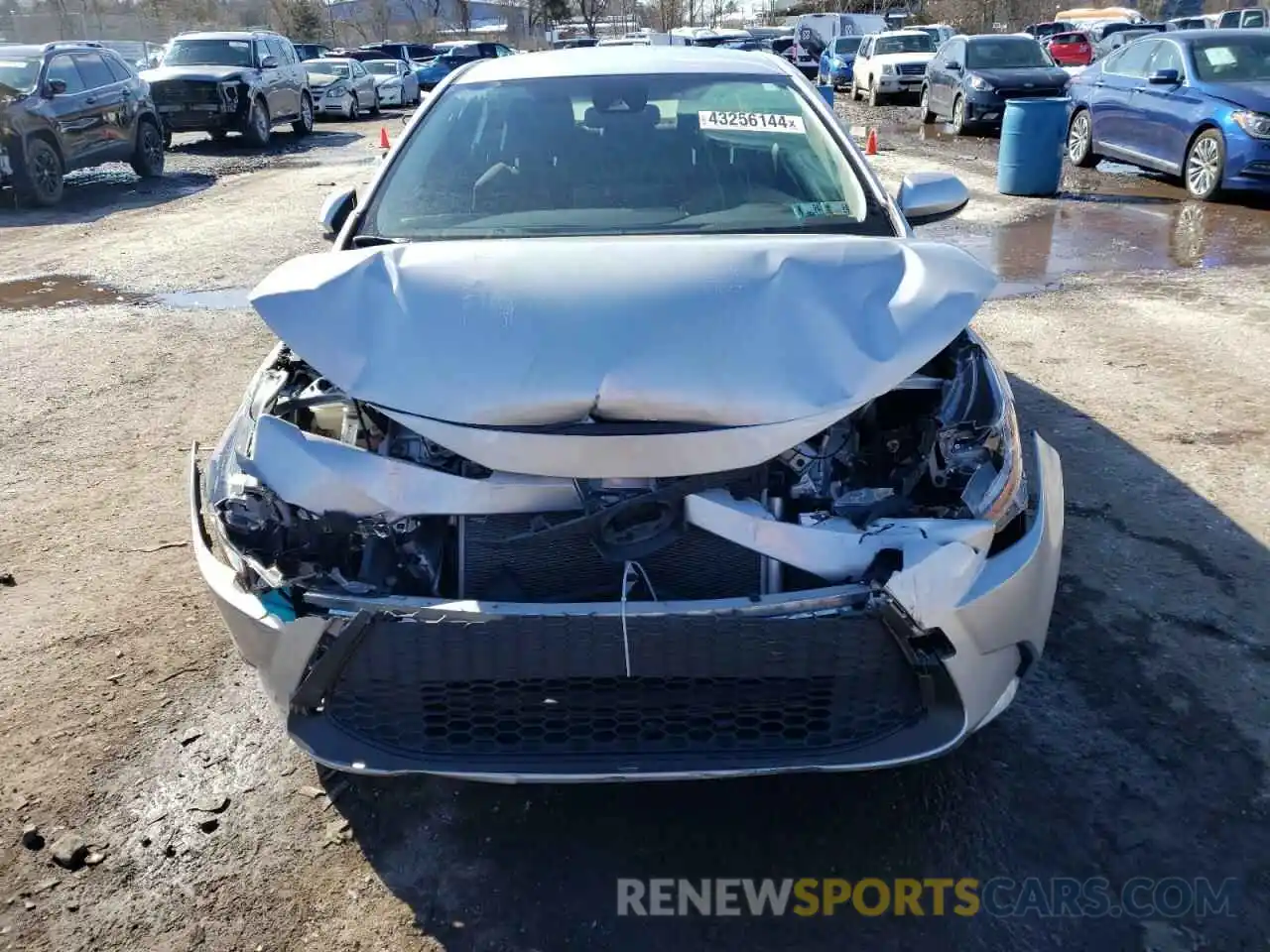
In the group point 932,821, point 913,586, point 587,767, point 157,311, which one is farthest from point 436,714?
point 157,311

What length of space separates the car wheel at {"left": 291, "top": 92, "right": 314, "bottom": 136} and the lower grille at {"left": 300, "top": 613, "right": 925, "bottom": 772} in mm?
20324

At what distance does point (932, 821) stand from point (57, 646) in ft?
9.18

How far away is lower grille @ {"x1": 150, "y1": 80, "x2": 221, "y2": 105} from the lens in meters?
16.9

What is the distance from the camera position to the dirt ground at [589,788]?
2312mm

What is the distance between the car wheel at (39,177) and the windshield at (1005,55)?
13.5 meters

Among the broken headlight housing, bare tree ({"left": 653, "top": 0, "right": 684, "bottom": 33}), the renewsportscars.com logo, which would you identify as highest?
bare tree ({"left": 653, "top": 0, "right": 684, "bottom": 33})

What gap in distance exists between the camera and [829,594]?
84.5 inches

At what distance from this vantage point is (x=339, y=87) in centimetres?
2412

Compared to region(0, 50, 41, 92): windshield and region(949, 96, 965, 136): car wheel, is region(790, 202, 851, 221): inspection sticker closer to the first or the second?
region(0, 50, 41, 92): windshield

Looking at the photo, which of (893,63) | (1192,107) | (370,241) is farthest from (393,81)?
(370,241)

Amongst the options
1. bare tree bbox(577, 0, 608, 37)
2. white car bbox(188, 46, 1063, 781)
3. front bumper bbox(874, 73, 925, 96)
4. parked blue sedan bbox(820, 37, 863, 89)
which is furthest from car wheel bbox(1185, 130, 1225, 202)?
bare tree bbox(577, 0, 608, 37)

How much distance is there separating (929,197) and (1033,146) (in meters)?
8.52

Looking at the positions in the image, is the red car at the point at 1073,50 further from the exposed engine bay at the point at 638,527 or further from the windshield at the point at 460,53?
the exposed engine bay at the point at 638,527

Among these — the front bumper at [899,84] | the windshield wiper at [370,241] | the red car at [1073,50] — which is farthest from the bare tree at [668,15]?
the windshield wiper at [370,241]
